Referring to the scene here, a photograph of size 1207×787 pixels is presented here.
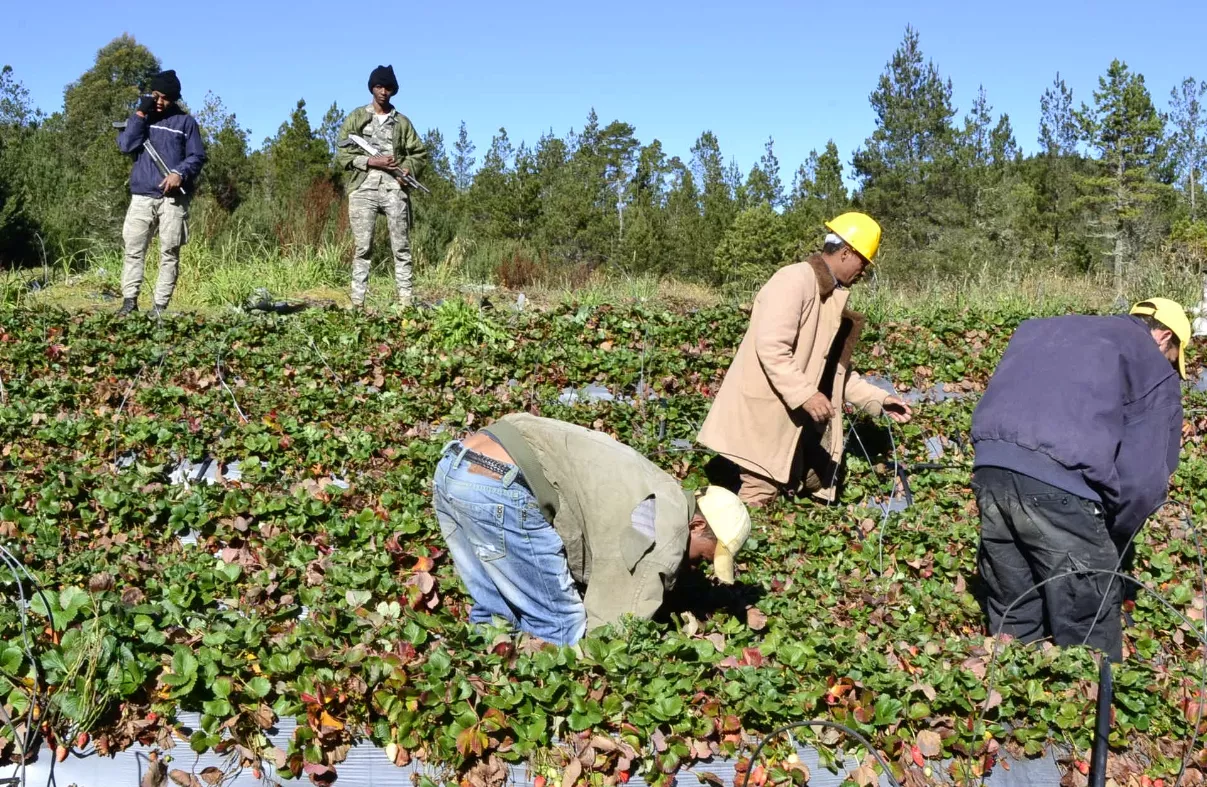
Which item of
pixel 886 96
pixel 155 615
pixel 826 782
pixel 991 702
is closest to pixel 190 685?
pixel 155 615

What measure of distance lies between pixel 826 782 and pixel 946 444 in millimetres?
3805

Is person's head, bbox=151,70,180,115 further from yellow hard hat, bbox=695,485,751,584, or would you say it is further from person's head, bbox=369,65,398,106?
yellow hard hat, bbox=695,485,751,584

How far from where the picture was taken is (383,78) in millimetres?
8586

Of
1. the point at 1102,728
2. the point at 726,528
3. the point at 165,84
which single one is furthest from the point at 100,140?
the point at 1102,728

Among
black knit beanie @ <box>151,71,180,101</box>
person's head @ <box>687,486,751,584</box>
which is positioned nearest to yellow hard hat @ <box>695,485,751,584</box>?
person's head @ <box>687,486,751,584</box>

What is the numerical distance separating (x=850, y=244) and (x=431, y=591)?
7.85 ft

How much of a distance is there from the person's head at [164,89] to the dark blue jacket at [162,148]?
13 cm

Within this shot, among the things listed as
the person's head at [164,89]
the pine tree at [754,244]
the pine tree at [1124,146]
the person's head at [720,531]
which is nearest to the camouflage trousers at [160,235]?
the person's head at [164,89]

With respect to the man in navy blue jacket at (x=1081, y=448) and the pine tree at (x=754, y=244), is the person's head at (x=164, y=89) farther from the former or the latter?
the pine tree at (x=754, y=244)

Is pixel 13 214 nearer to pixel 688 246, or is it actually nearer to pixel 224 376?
pixel 224 376

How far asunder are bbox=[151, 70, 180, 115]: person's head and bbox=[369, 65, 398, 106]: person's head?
1.46m

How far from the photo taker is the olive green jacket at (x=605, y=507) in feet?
10.2

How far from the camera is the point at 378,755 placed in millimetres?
3266

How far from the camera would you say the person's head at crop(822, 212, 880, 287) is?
4883 mm
